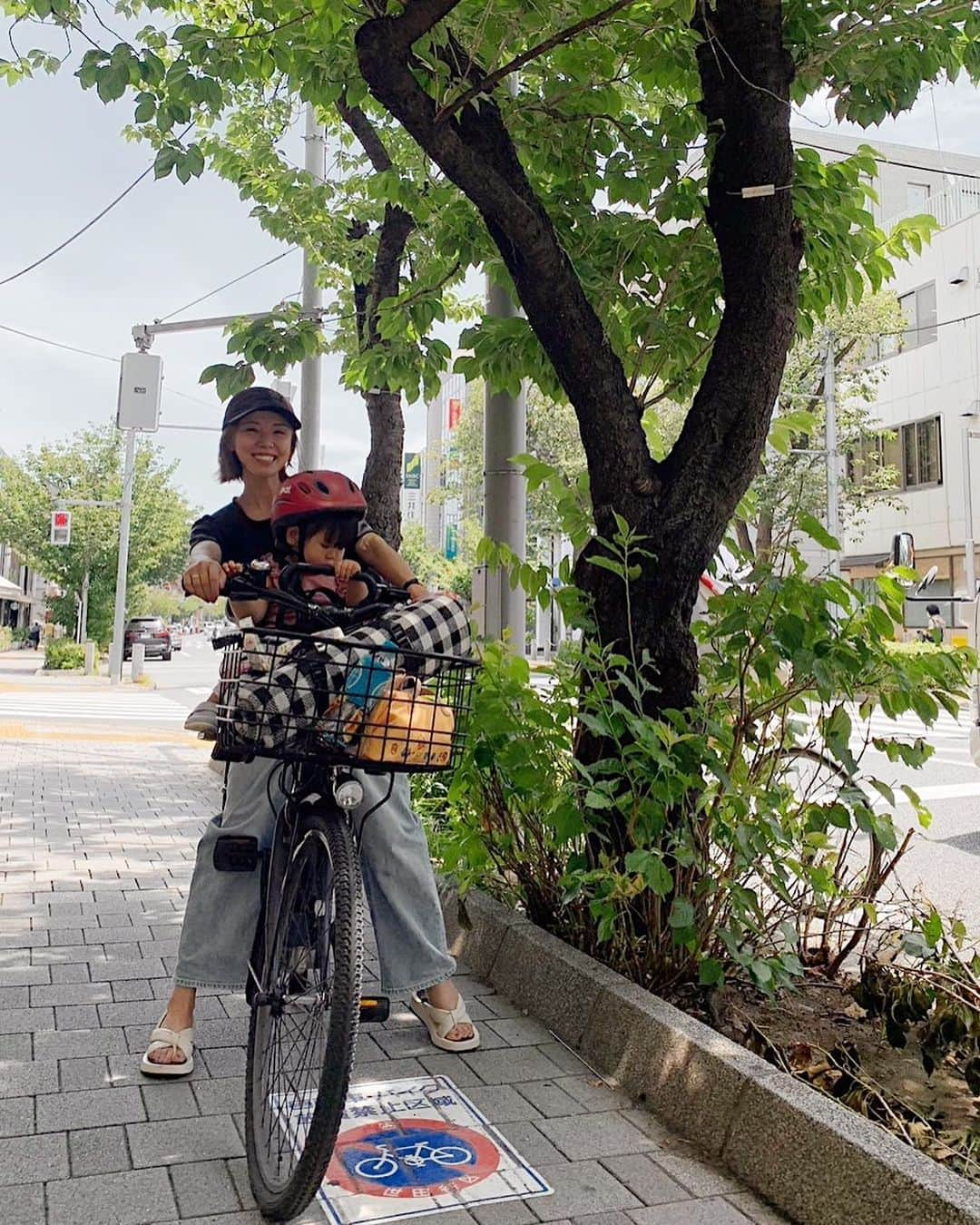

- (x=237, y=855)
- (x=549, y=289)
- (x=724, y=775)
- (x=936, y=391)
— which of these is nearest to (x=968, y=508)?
(x=936, y=391)

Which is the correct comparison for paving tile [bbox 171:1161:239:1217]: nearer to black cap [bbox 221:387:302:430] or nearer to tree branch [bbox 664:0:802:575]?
black cap [bbox 221:387:302:430]

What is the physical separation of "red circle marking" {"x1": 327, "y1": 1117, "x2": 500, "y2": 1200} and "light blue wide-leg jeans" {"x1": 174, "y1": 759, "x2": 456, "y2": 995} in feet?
1.27

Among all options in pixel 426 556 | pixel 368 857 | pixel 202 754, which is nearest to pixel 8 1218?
pixel 368 857

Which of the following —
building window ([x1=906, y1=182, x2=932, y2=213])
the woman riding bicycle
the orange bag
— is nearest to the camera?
the orange bag

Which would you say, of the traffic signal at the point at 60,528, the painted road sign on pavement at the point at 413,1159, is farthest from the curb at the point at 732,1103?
the traffic signal at the point at 60,528

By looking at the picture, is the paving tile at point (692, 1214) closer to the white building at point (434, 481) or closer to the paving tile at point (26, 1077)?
the paving tile at point (26, 1077)

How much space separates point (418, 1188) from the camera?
263 centimetres

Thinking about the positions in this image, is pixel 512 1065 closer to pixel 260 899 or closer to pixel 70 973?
pixel 260 899

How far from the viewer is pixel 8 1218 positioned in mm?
2414

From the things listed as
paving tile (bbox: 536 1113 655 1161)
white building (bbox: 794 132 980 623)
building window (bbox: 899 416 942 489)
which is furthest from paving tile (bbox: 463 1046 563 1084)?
building window (bbox: 899 416 942 489)

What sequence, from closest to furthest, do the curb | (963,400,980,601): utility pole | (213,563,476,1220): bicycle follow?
the curb < (213,563,476,1220): bicycle < (963,400,980,601): utility pole

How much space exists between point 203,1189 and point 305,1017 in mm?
453

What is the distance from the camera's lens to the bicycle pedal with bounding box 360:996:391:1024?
265 cm

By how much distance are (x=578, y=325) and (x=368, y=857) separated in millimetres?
1936
